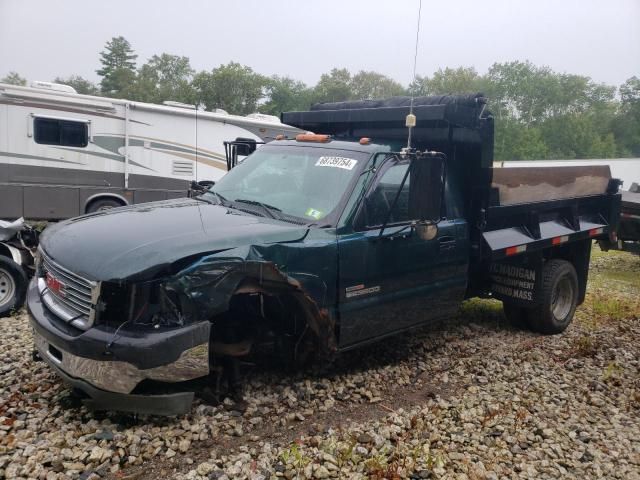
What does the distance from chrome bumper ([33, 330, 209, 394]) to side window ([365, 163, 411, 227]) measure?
169cm

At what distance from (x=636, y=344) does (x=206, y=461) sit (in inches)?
195

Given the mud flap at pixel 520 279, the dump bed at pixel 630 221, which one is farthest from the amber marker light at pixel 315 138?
the dump bed at pixel 630 221

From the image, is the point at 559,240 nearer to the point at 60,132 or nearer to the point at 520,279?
the point at 520,279

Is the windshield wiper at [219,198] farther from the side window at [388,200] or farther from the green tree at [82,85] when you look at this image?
the green tree at [82,85]

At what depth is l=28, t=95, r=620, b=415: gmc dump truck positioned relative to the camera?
3.31 meters

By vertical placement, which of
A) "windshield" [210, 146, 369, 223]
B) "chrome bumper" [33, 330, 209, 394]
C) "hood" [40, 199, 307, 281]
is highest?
"windshield" [210, 146, 369, 223]

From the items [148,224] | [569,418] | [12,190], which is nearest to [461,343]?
[569,418]

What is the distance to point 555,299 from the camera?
6566 mm

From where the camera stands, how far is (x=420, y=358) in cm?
529

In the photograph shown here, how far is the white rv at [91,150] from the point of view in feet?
36.2

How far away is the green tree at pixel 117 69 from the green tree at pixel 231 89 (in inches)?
596

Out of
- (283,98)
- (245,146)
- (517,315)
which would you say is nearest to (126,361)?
(245,146)

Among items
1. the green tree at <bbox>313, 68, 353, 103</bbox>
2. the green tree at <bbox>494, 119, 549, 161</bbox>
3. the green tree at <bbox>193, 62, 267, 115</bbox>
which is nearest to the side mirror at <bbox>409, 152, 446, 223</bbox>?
the green tree at <bbox>494, 119, 549, 161</bbox>

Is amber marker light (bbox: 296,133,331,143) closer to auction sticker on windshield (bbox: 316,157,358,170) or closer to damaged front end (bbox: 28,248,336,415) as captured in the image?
auction sticker on windshield (bbox: 316,157,358,170)
